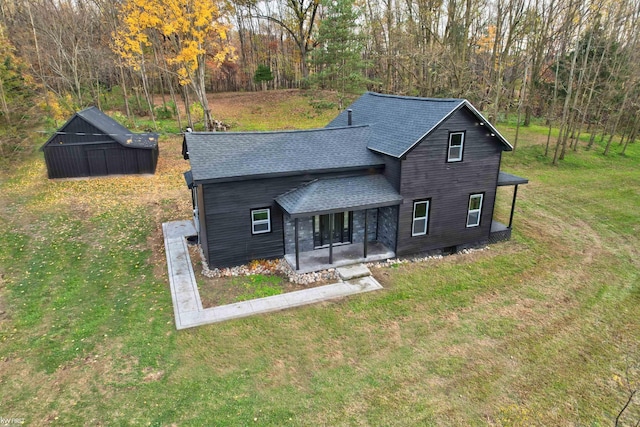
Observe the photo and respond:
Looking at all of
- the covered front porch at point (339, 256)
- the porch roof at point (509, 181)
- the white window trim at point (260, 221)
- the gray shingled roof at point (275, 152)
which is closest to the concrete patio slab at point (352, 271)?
the covered front porch at point (339, 256)

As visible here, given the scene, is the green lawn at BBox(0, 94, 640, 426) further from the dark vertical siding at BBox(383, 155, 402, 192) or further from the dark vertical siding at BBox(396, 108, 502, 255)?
the dark vertical siding at BBox(383, 155, 402, 192)

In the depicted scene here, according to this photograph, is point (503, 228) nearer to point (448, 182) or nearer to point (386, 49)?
point (448, 182)

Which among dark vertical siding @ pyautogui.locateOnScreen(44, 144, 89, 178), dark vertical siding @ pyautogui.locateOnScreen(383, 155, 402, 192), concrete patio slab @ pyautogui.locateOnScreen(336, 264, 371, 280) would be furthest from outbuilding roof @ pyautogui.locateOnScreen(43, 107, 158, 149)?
concrete patio slab @ pyautogui.locateOnScreen(336, 264, 371, 280)

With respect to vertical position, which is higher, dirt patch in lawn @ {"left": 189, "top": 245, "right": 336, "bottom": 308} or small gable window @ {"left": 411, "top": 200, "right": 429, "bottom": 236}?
→ small gable window @ {"left": 411, "top": 200, "right": 429, "bottom": 236}

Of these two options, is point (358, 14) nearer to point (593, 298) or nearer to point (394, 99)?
point (394, 99)

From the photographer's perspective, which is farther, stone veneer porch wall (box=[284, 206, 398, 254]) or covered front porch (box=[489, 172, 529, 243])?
covered front porch (box=[489, 172, 529, 243])

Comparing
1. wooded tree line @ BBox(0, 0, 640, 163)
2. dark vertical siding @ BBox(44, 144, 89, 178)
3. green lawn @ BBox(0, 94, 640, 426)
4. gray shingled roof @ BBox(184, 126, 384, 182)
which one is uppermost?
wooded tree line @ BBox(0, 0, 640, 163)

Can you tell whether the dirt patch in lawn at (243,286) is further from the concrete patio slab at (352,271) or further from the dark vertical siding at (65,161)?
the dark vertical siding at (65,161)

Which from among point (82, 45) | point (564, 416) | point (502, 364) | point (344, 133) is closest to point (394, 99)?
point (344, 133)
